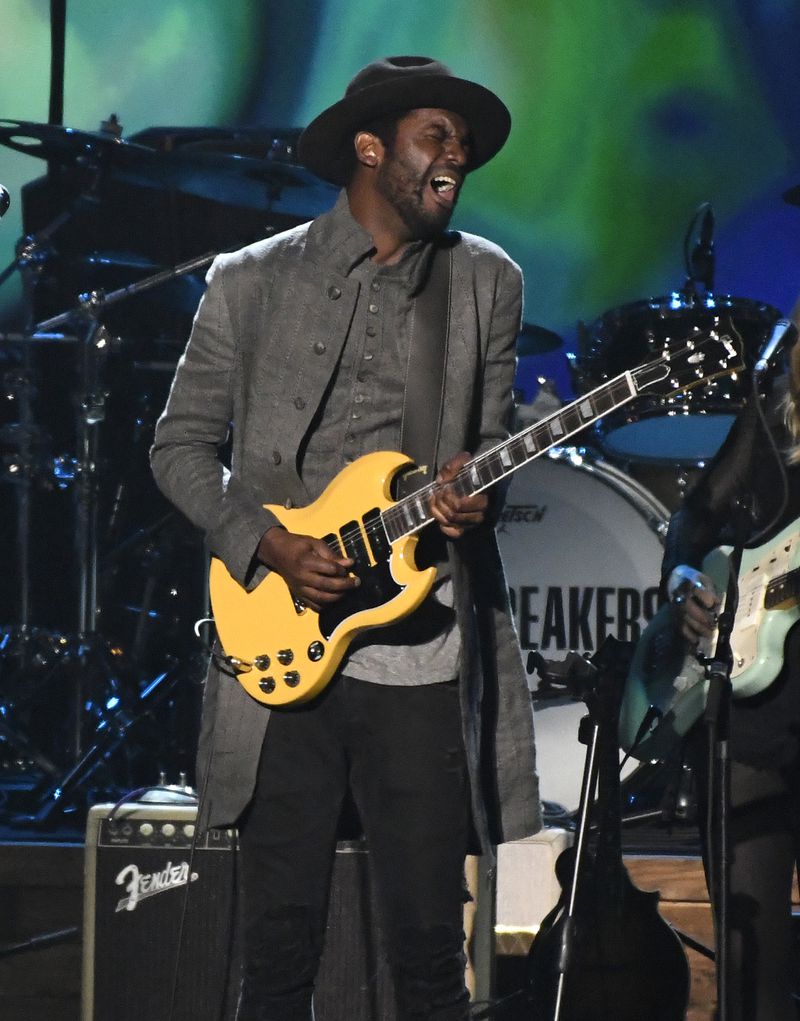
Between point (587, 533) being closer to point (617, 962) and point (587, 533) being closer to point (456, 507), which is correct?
point (617, 962)

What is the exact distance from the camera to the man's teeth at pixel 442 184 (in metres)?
2.79

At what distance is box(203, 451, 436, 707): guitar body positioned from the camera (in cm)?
260

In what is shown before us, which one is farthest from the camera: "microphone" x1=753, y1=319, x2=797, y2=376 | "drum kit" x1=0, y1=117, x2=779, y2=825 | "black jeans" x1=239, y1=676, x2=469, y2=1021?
"drum kit" x1=0, y1=117, x2=779, y2=825

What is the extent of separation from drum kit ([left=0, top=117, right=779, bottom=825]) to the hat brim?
6.10 feet

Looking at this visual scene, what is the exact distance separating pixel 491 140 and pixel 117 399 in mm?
3453

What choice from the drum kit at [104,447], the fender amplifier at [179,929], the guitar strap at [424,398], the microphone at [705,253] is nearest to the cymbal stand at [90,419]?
the drum kit at [104,447]

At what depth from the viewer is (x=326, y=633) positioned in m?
2.65

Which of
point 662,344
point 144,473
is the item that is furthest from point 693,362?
point 144,473

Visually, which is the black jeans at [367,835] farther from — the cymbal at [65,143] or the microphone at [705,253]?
the cymbal at [65,143]

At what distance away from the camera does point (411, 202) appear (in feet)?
9.20

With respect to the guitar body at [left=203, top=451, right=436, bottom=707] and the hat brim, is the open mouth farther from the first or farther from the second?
the guitar body at [left=203, top=451, right=436, bottom=707]

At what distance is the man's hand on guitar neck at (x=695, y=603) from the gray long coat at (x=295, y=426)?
54 centimetres

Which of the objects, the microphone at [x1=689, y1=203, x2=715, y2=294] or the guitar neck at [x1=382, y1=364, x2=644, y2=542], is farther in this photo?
the microphone at [x1=689, y1=203, x2=715, y2=294]

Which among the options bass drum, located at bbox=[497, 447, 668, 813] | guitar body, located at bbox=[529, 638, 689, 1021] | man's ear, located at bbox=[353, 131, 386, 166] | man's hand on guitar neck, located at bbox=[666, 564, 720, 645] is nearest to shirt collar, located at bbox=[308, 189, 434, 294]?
man's ear, located at bbox=[353, 131, 386, 166]
